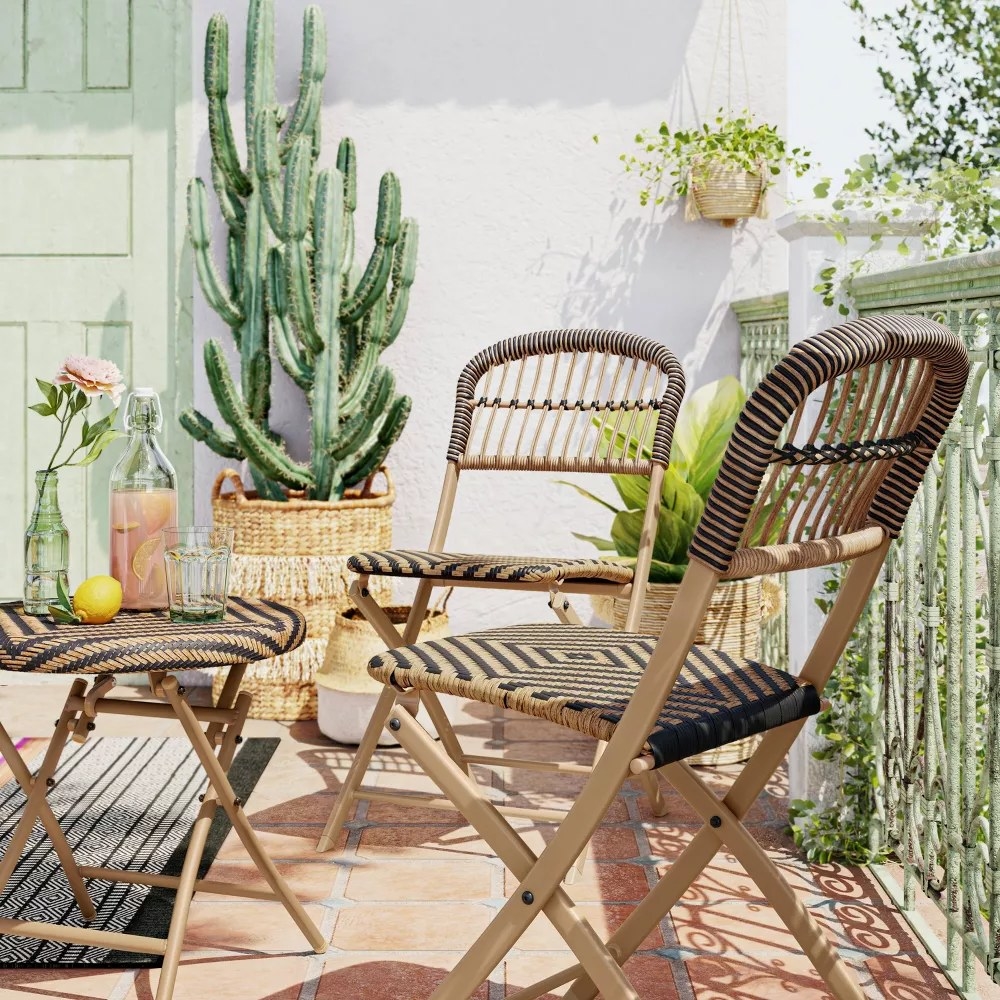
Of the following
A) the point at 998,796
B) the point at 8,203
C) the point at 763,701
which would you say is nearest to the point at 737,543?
the point at 763,701

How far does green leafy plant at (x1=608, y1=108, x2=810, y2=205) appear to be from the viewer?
368cm

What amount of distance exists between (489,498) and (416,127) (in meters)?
1.20

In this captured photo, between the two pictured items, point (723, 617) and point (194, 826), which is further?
point (723, 617)

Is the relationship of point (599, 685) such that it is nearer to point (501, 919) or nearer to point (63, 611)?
point (501, 919)

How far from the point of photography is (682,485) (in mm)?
2986

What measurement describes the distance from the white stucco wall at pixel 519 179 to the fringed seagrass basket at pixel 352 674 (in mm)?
753

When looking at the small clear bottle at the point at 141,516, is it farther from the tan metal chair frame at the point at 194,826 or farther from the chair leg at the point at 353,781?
the chair leg at the point at 353,781

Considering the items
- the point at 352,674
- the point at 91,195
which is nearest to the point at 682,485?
the point at 352,674

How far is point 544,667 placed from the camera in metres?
1.53

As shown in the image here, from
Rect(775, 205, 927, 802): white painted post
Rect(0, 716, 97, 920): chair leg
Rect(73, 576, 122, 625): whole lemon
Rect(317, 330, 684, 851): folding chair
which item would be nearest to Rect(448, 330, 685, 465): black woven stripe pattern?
Rect(317, 330, 684, 851): folding chair

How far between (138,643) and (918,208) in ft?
5.53

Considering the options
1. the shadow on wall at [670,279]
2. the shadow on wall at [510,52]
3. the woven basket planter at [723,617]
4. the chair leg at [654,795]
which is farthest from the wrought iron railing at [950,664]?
the shadow on wall at [510,52]

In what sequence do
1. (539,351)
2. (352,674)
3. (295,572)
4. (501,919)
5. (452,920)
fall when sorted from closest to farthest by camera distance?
(501,919), (452,920), (539,351), (352,674), (295,572)

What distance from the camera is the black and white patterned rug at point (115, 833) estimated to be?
2.04m
